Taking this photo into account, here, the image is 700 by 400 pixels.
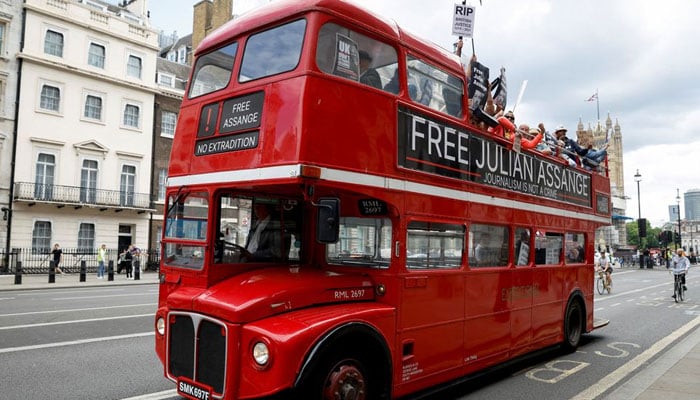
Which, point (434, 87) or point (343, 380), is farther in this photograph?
point (434, 87)

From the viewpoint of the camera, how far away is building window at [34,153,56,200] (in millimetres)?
26797

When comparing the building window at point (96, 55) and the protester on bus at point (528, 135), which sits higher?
the building window at point (96, 55)

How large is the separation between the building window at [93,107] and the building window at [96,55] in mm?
2012

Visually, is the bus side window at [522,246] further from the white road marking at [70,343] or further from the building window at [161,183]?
the building window at [161,183]

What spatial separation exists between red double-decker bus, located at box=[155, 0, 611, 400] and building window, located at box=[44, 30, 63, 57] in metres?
27.2

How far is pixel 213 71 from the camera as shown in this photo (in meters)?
5.64

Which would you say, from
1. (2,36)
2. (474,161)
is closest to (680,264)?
(474,161)

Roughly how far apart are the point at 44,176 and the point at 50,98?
433 centimetres

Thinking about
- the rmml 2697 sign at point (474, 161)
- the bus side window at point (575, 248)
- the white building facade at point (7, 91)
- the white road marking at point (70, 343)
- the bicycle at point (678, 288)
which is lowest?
the white road marking at point (70, 343)

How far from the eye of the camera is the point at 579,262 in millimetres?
9266

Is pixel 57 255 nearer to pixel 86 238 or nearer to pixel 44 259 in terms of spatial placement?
pixel 44 259

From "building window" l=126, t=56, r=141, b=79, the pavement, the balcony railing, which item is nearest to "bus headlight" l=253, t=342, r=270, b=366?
the pavement

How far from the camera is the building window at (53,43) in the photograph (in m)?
27.7

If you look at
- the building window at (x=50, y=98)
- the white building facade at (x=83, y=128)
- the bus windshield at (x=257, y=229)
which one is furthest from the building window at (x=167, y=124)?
the bus windshield at (x=257, y=229)
